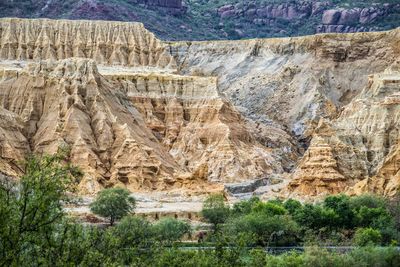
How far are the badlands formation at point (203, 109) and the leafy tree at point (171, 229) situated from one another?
22740mm

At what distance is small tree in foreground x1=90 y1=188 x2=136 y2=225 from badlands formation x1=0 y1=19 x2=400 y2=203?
45.3 ft

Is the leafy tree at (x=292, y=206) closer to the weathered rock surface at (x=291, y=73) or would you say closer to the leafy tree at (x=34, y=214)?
the weathered rock surface at (x=291, y=73)

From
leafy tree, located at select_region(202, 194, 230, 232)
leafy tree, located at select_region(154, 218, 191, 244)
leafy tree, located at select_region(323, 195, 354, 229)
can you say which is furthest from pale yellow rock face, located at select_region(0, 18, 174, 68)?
leafy tree, located at select_region(154, 218, 191, 244)

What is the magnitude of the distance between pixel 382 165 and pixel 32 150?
33.5m

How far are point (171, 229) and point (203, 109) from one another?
180 ft

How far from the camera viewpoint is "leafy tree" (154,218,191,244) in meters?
77.0

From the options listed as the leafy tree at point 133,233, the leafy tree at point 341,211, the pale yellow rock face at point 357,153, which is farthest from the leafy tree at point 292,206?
the leafy tree at point 133,233

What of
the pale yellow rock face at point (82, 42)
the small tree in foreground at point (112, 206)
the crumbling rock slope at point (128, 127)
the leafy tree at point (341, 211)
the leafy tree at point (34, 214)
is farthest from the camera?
the pale yellow rock face at point (82, 42)

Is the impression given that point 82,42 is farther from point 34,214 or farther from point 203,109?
point 34,214

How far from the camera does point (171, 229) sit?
80000mm

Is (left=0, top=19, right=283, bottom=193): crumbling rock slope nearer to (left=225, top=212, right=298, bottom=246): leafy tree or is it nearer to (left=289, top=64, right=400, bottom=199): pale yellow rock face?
(left=289, top=64, right=400, bottom=199): pale yellow rock face

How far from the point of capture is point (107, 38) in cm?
16538

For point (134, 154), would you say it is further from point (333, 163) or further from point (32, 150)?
point (333, 163)

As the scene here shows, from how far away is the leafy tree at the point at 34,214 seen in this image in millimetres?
39219
